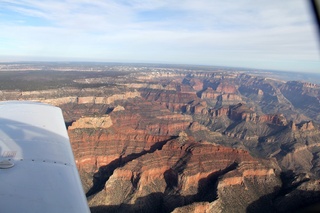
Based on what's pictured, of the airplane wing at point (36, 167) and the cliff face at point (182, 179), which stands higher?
the airplane wing at point (36, 167)

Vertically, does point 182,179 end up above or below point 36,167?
below

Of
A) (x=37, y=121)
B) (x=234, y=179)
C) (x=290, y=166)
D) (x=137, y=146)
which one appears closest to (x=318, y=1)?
(x=37, y=121)

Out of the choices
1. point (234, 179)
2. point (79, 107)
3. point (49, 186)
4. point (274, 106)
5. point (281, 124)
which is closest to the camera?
point (49, 186)

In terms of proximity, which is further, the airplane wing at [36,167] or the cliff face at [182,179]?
the cliff face at [182,179]

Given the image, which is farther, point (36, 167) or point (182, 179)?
point (182, 179)

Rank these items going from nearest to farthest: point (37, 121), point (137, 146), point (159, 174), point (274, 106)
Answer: point (37, 121) < point (159, 174) < point (137, 146) < point (274, 106)

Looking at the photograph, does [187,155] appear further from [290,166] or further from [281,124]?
[281,124]

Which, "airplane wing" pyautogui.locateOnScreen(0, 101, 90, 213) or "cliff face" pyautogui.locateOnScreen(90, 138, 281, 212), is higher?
"airplane wing" pyautogui.locateOnScreen(0, 101, 90, 213)

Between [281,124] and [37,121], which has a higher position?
[37,121]
